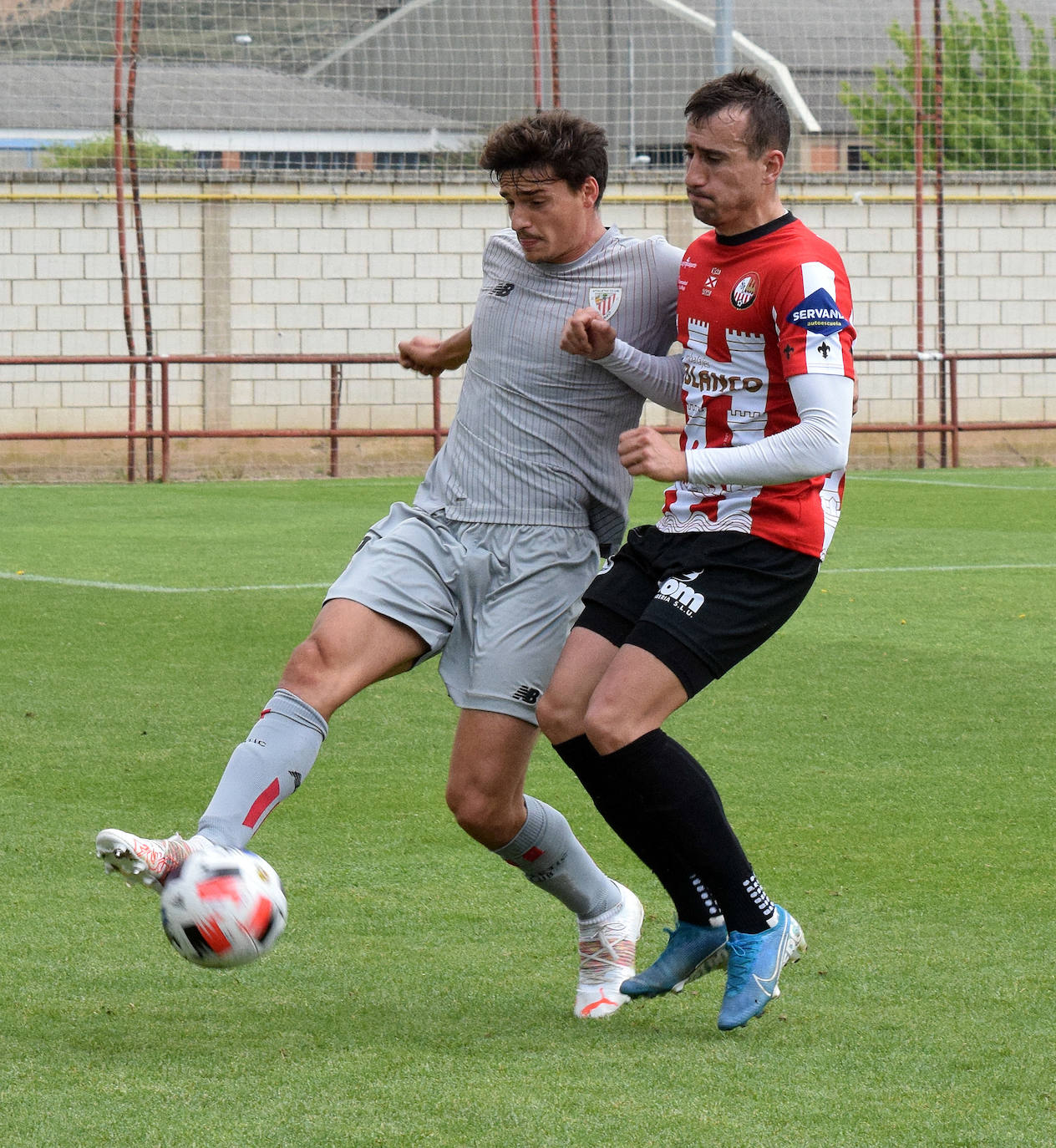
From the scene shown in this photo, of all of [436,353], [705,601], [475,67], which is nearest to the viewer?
[705,601]

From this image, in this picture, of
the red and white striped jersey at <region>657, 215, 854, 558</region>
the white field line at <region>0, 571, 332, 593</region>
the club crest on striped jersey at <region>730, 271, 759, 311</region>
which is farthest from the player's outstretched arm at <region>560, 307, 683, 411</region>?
the white field line at <region>0, 571, 332, 593</region>

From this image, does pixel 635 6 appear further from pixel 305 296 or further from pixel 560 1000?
pixel 560 1000

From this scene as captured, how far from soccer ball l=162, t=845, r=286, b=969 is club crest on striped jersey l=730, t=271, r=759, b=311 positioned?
1.44 m

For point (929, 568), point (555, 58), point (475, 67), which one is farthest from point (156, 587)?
point (475, 67)

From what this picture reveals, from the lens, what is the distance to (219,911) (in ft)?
10.7

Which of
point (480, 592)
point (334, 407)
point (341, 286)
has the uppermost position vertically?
point (341, 286)

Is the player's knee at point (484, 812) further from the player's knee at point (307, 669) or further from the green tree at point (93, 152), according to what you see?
the green tree at point (93, 152)

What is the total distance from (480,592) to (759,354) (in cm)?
80

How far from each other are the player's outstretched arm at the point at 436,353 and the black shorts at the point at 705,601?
0.88m

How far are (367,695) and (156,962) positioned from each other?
10.5 ft

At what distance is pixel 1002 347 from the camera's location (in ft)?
68.7

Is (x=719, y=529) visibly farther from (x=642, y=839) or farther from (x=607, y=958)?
(x=607, y=958)

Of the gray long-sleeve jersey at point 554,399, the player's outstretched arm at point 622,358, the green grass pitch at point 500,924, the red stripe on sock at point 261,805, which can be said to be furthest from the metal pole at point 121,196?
the red stripe on sock at point 261,805

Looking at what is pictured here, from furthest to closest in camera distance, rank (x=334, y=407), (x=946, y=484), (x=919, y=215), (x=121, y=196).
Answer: (x=919, y=215) → (x=334, y=407) → (x=121, y=196) → (x=946, y=484)
